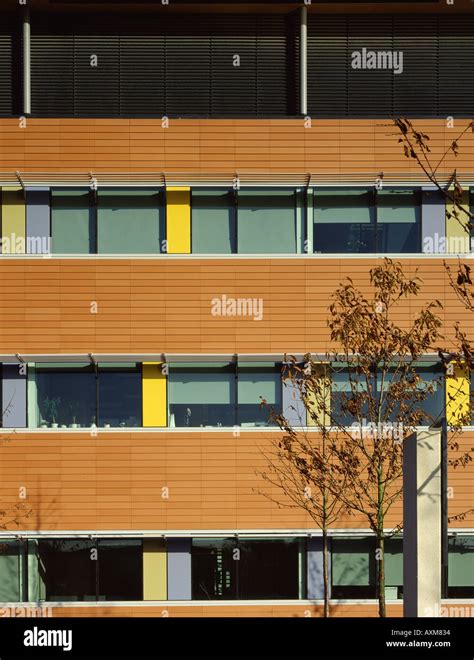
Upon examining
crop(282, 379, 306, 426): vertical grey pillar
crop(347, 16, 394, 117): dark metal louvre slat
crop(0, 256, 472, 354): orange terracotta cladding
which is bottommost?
crop(282, 379, 306, 426): vertical grey pillar

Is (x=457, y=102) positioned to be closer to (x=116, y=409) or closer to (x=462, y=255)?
(x=462, y=255)

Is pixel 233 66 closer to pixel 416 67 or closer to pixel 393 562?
pixel 416 67

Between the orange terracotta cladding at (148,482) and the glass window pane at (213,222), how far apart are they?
3.97 meters

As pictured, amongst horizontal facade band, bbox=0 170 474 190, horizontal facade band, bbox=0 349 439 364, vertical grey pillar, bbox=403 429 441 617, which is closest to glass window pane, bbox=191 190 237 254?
horizontal facade band, bbox=0 170 474 190

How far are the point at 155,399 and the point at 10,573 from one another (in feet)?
15.4

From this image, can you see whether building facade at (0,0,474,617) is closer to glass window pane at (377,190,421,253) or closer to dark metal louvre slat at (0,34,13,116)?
glass window pane at (377,190,421,253)

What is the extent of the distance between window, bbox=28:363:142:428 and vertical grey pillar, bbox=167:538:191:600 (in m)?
2.67

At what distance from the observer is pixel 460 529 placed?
2966 centimetres

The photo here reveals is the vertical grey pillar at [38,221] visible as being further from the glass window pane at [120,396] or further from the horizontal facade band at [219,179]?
the glass window pane at [120,396]

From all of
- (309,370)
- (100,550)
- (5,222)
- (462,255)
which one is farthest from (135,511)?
(462,255)

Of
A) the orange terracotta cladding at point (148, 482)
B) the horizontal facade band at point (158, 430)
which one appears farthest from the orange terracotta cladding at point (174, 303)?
the orange terracotta cladding at point (148, 482)

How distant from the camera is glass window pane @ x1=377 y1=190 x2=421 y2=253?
3045cm
